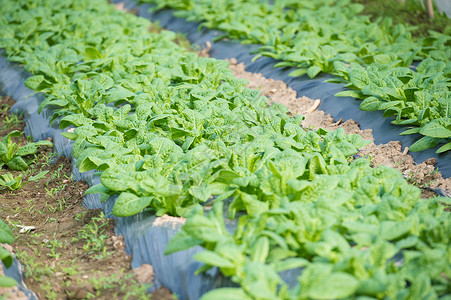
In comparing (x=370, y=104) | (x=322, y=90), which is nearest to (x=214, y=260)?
(x=370, y=104)

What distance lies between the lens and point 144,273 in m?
2.60

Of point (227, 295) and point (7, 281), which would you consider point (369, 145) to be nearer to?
point (227, 295)

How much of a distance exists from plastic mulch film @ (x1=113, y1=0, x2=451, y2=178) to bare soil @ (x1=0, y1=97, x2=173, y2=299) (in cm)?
245

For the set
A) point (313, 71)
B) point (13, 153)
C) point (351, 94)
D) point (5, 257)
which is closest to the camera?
point (5, 257)

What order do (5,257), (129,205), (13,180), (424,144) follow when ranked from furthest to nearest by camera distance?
1. (13,180)
2. (424,144)
3. (129,205)
4. (5,257)

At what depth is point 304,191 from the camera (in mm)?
2635

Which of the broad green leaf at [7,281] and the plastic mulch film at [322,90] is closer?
the broad green leaf at [7,281]

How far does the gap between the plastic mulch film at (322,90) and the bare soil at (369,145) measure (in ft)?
0.20

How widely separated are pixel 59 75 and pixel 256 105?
7.13 ft

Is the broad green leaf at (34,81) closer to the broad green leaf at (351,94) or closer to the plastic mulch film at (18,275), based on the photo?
the plastic mulch film at (18,275)

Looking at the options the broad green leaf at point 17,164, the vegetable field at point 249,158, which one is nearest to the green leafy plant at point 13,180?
the vegetable field at point 249,158

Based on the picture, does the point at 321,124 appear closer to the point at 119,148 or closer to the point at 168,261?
the point at 119,148

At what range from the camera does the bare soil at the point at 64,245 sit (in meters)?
2.57

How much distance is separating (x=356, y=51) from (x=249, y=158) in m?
2.81
